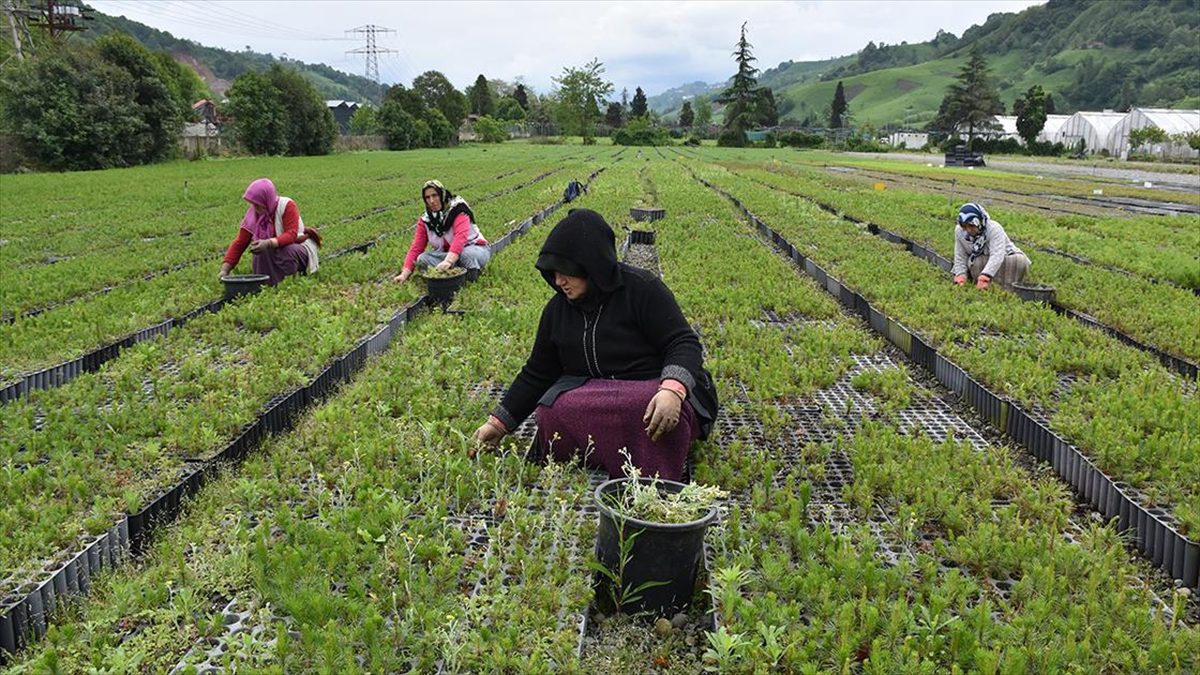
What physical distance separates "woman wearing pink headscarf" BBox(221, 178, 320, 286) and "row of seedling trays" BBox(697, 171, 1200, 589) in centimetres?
575

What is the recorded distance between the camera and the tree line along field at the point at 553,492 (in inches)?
104

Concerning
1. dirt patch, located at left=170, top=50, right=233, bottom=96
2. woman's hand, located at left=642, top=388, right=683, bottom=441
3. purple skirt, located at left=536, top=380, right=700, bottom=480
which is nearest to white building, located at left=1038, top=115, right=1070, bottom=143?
purple skirt, located at left=536, top=380, right=700, bottom=480

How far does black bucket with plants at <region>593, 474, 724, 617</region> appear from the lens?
2.85 meters

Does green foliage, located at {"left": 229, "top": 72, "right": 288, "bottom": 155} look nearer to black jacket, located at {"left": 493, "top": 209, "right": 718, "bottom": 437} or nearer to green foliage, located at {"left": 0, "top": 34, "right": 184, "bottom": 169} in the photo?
green foliage, located at {"left": 0, "top": 34, "right": 184, "bottom": 169}

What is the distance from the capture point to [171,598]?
2.87m

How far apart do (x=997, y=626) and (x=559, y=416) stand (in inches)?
81.1

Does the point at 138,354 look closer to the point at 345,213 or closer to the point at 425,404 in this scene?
the point at 425,404

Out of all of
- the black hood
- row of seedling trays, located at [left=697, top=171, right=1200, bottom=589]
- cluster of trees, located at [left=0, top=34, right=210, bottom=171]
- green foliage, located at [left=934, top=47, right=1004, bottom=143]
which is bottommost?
row of seedling trays, located at [left=697, top=171, right=1200, bottom=589]

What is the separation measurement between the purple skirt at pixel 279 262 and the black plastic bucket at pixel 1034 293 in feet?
23.6

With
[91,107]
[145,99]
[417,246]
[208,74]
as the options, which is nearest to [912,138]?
[145,99]

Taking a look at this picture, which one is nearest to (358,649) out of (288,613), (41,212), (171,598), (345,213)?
(288,613)

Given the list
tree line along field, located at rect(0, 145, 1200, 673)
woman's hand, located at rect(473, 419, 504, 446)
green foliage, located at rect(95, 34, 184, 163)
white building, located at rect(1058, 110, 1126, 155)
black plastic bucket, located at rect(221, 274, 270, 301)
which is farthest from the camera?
white building, located at rect(1058, 110, 1126, 155)

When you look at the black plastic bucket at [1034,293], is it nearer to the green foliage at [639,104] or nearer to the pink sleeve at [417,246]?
the pink sleeve at [417,246]

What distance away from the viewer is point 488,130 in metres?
72.5
